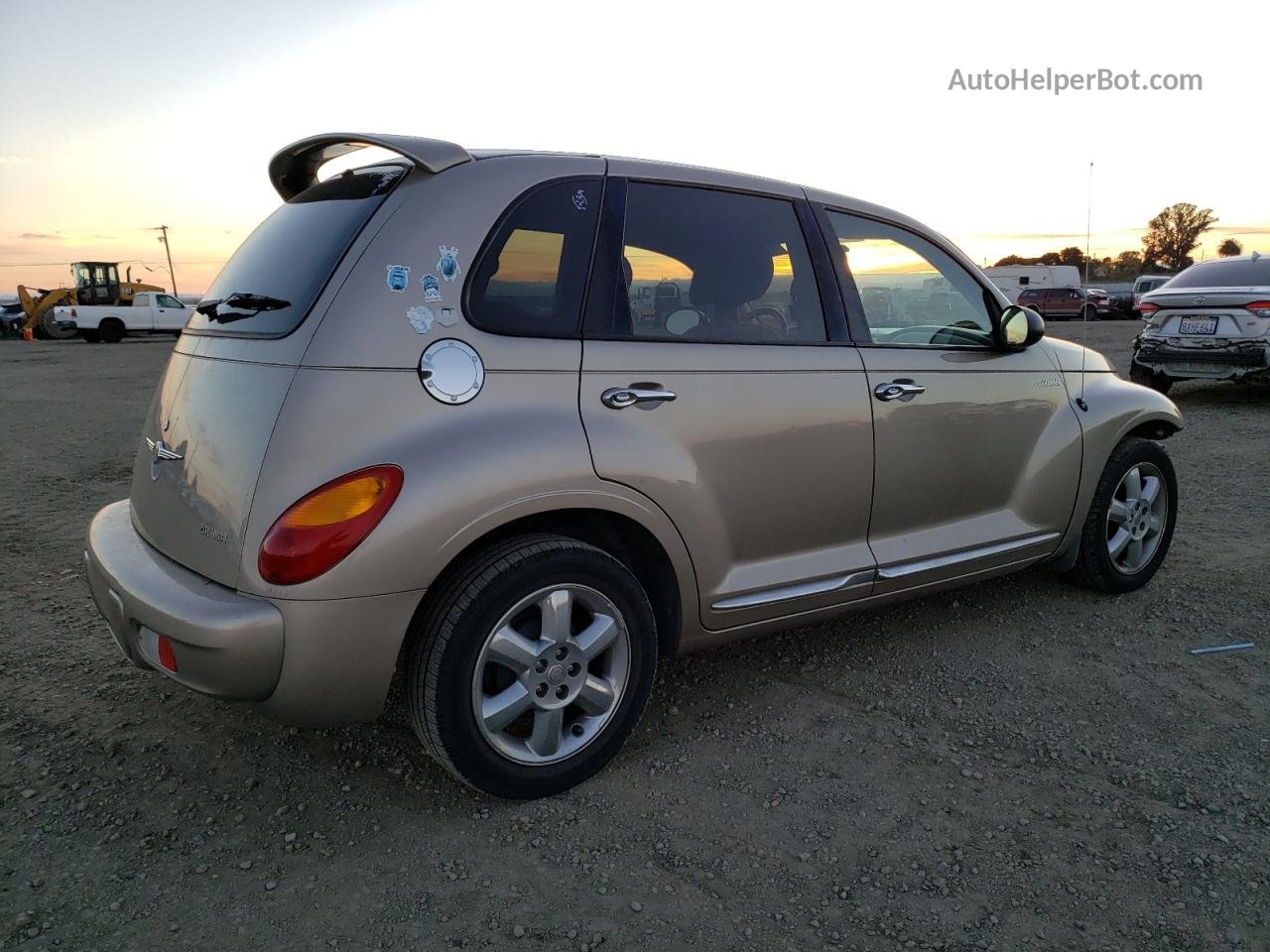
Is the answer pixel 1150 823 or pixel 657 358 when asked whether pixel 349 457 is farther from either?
pixel 1150 823

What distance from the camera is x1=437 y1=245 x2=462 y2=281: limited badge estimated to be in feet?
8.15

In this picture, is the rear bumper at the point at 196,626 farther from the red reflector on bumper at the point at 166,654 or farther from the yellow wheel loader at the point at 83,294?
the yellow wheel loader at the point at 83,294

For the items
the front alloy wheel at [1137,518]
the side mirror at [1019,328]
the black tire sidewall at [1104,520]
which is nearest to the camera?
the side mirror at [1019,328]

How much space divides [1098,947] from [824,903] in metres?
0.61

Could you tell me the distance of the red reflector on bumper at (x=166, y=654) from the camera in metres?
2.38

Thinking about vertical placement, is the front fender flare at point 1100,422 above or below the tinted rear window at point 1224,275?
below

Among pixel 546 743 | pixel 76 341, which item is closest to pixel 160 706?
pixel 546 743

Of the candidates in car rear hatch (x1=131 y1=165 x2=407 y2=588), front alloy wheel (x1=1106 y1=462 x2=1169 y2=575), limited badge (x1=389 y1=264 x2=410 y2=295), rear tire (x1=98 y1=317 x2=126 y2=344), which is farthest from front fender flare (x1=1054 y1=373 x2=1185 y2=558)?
rear tire (x1=98 y1=317 x2=126 y2=344)

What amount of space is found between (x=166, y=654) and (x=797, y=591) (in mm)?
1921

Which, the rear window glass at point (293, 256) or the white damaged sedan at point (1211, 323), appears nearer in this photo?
the rear window glass at point (293, 256)

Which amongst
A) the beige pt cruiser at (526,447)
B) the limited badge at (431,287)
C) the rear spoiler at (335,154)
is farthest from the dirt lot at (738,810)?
the rear spoiler at (335,154)

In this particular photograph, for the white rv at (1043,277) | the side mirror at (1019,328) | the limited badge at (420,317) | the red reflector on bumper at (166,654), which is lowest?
the red reflector on bumper at (166,654)

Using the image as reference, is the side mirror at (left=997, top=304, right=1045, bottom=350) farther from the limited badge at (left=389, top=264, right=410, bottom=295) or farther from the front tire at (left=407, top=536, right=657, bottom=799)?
the limited badge at (left=389, top=264, right=410, bottom=295)

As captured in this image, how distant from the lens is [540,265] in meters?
2.66
